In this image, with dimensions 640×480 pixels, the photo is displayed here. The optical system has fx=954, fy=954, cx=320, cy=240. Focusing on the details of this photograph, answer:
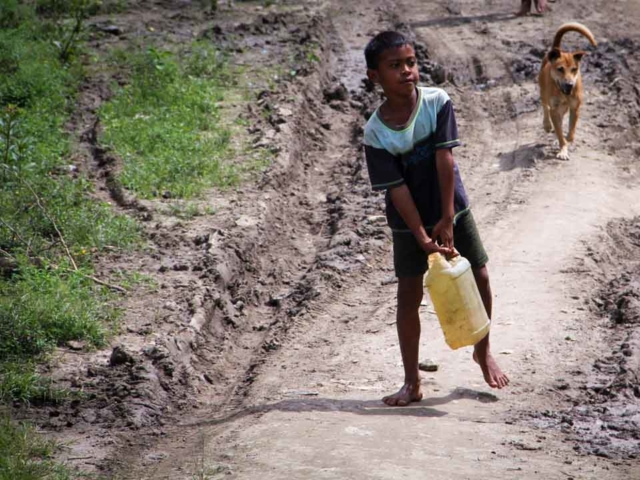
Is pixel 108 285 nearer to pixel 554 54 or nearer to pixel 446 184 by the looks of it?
pixel 446 184

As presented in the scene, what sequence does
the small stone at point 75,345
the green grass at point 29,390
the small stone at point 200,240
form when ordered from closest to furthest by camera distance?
the green grass at point 29,390, the small stone at point 75,345, the small stone at point 200,240

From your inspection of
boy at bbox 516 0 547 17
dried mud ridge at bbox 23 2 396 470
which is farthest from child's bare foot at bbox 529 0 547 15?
dried mud ridge at bbox 23 2 396 470

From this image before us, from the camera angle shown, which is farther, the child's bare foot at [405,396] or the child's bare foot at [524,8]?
the child's bare foot at [524,8]

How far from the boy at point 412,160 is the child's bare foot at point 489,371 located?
20.8 inches

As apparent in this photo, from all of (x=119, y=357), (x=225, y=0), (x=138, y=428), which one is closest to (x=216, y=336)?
(x=119, y=357)

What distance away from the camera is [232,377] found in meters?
6.38

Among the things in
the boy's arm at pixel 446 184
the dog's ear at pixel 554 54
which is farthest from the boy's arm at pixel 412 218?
the dog's ear at pixel 554 54

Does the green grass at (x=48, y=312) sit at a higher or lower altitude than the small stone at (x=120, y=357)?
higher

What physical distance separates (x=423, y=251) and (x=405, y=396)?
0.81 m

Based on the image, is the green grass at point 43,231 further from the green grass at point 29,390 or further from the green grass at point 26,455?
the green grass at point 26,455

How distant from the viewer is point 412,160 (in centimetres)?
482

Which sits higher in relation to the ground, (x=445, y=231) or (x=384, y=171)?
(x=384, y=171)

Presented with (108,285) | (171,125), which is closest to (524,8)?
(171,125)

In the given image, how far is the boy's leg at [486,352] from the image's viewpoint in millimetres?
5104
